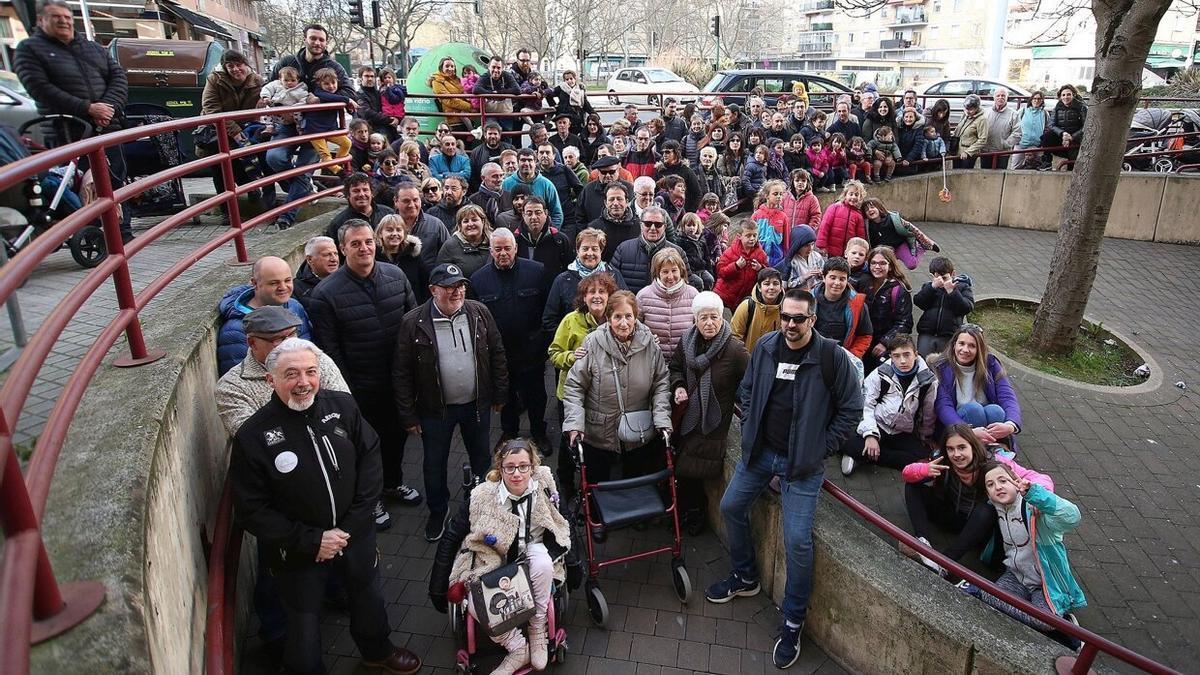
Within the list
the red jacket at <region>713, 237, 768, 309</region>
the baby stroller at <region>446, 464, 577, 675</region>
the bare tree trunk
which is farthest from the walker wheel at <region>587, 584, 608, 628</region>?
the bare tree trunk

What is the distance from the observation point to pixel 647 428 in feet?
16.0

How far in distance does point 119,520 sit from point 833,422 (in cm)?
340

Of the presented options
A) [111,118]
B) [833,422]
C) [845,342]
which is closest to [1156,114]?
[845,342]

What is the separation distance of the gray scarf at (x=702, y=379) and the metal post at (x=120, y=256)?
298 centimetres

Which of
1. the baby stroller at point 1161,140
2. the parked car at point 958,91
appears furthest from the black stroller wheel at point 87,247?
the parked car at point 958,91

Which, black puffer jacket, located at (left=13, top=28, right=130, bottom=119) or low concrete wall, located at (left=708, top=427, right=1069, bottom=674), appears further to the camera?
black puffer jacket, located at (left=13, top=28, right=130, bottom=119)

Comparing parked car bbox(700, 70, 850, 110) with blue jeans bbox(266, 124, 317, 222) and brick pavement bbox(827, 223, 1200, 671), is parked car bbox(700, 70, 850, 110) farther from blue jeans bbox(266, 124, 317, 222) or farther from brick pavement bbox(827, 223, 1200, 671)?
blue jeans bbox(266, 124, 317, 222)

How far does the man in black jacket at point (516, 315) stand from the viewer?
18.2ft

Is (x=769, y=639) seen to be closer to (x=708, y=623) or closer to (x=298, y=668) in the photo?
(x=708, y=623)

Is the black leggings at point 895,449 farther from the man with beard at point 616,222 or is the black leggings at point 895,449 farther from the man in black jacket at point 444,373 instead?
the man in black jacket at point 444,373

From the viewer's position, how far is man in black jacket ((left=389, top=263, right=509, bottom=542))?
4.75m

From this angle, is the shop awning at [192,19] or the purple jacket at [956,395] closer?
the purple jacket at [956,395]

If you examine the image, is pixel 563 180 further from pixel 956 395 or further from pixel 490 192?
pixel 956 395

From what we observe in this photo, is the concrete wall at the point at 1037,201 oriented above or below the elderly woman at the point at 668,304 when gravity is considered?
below
